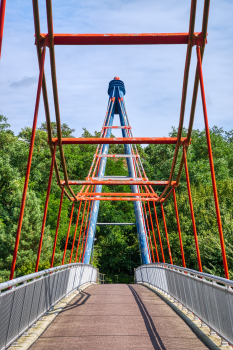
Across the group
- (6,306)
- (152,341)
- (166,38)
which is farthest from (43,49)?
(152,341)

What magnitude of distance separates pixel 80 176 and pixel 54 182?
10.1m

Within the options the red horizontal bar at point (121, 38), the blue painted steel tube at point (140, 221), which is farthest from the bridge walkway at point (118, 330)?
the blue painted steel tube at point (140, 221)

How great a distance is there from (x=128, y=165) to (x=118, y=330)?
22.9 m

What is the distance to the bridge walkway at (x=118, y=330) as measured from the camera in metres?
5.53

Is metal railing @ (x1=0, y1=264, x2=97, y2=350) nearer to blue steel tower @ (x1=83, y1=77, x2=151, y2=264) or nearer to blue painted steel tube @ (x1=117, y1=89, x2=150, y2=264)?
blue steel tower @ (x1=83, y1=77, x2=151, y2=264)

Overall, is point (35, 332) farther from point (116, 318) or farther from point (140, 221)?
point (140, 221)

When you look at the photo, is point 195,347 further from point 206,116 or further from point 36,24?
point 36,24

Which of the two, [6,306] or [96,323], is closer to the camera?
[6,306]

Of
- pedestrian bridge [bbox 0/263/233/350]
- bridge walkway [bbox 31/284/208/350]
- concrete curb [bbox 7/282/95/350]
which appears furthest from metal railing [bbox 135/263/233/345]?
concrete curb [bbox 7/282/95/350]

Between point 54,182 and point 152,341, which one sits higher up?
point 54,182

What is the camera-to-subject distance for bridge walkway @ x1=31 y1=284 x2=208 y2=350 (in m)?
5.53

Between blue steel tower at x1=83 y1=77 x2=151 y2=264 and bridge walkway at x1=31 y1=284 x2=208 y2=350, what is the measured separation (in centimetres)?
1622

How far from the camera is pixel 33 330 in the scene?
636cm

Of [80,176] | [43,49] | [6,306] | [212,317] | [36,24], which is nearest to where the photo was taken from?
[6,306]
